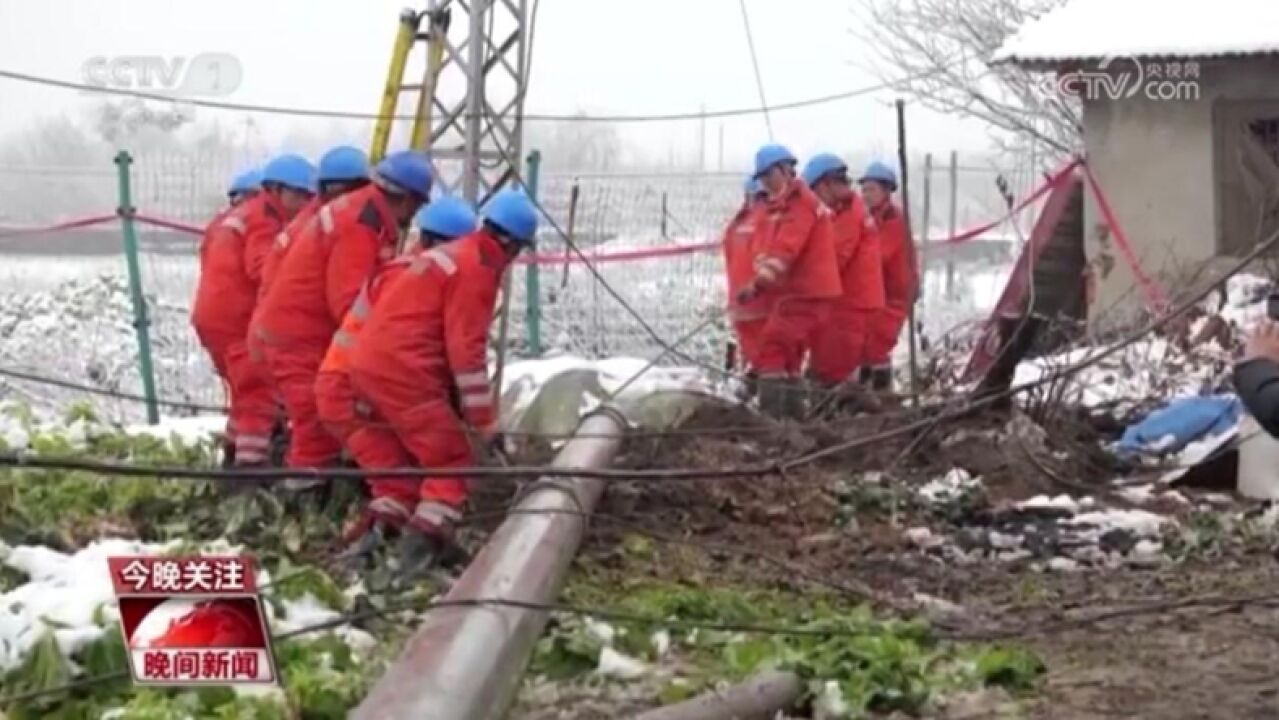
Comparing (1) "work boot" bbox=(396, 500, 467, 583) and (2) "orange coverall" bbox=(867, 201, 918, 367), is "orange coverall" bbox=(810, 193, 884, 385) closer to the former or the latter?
(2) "orange coverall" bbox=(867, 201, 918, 367)

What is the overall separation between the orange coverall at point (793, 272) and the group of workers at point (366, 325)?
254 cm

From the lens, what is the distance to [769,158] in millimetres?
11828

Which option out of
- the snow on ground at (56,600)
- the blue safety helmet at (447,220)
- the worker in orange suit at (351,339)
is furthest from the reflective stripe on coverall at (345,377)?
the snow on ground at (56,600)

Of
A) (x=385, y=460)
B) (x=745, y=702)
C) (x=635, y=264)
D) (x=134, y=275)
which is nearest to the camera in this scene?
(x=745, y=702)

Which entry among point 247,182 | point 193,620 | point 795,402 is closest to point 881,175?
point 795,402

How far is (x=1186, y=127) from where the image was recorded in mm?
16312

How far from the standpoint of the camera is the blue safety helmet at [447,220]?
26.3 ft

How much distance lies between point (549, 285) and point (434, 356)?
11.0m

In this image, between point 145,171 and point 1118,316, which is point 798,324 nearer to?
point 1118,316

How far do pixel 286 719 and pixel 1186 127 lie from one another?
40.9 feet

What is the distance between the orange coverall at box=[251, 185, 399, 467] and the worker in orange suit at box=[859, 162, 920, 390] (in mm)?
4704

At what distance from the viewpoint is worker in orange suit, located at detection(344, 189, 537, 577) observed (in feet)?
24.6

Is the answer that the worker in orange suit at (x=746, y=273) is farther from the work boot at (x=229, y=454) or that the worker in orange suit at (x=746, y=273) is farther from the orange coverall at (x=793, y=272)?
the work boot at (x=229, y=454)

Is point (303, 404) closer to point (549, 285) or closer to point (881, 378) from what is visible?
point (881, 378)
